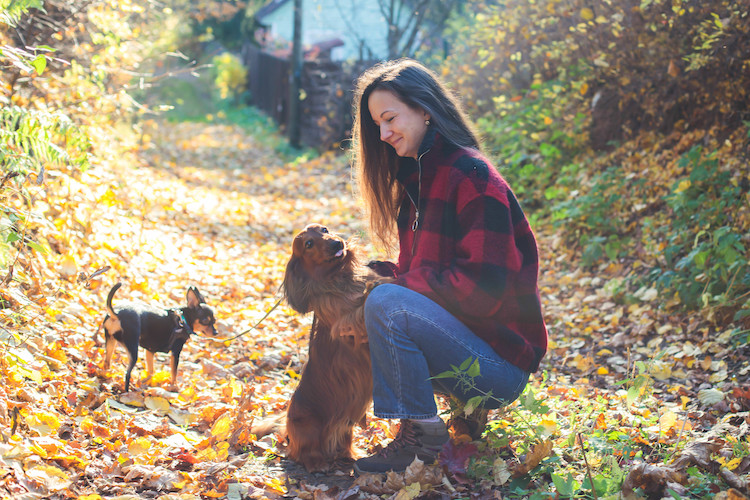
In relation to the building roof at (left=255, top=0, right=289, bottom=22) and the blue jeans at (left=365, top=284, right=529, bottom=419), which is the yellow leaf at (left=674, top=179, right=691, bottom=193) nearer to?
the blue jeans at (left=365, top=284, right=529, bottom=419)

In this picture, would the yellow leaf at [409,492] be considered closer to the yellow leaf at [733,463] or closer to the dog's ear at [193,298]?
the yellow leaf at [733,463]

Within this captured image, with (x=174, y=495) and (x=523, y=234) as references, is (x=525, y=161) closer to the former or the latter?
(x=523, y=234)

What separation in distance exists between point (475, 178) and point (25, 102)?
4485mm

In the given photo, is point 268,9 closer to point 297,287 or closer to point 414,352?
point 297,287

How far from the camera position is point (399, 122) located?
117 inches

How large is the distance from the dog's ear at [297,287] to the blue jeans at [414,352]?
1.08ft

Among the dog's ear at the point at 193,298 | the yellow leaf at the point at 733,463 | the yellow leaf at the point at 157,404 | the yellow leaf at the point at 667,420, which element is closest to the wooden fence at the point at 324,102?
the dog's ear at the point at 193,298

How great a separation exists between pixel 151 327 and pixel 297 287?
3.57ft

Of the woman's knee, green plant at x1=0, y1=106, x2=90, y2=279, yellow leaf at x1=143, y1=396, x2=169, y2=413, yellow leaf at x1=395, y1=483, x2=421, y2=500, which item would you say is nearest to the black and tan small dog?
yellow leaf at x1=143, y1=396, x2=169, y2=413

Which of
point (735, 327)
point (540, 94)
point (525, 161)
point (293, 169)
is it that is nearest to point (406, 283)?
point (735, 327)

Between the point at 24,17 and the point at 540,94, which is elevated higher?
the point at 540,94

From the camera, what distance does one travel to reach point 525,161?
8219 millimetres

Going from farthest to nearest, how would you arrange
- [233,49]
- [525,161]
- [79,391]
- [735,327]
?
[233,49], [525,161], [735,327], [79,391]

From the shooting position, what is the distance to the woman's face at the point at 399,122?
2973mm
